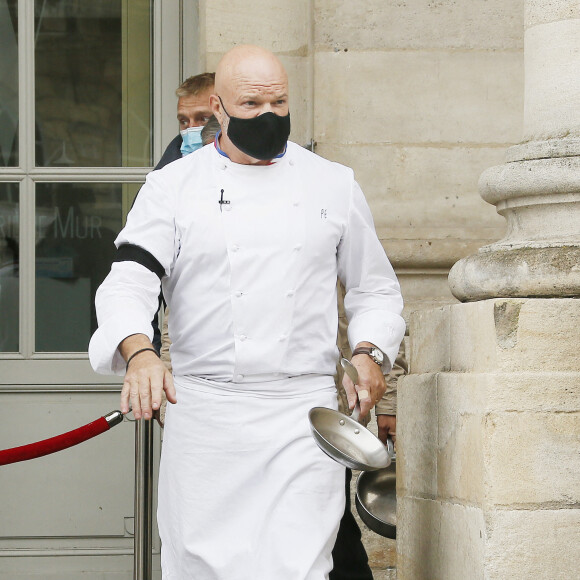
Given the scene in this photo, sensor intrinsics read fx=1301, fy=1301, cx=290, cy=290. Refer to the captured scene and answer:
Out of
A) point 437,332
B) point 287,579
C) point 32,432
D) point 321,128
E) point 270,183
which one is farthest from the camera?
point 32,432

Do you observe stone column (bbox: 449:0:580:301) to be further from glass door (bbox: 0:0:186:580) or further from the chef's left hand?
glass door (bbox: 0:0:186:580)

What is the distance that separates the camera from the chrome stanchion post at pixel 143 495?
3678 mm

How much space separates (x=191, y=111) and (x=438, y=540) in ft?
4.93

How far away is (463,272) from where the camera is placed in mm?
3277

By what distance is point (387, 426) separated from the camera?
3.82m

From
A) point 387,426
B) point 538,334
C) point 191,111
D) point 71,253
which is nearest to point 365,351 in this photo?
point 538,334

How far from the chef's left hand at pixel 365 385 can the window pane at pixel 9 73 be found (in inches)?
102

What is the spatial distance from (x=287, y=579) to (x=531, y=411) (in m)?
0.67

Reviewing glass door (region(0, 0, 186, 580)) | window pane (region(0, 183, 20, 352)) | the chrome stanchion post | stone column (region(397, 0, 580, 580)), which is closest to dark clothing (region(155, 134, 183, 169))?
the chrome stanchion post

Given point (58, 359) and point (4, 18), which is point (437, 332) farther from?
point (4, 18)

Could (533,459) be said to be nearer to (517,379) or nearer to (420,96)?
(517,379)

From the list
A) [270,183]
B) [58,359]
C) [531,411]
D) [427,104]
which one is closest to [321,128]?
[427,104]

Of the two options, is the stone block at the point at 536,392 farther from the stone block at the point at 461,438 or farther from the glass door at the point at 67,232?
the glass door at the point at 67,232

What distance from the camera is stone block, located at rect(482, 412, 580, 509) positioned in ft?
9.71
